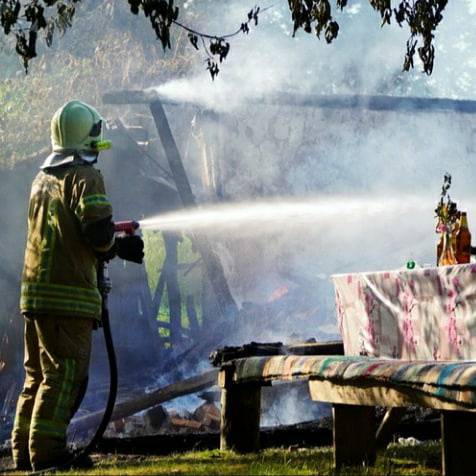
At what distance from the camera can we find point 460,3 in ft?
118

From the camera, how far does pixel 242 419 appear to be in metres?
7.05

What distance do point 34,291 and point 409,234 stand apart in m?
14.2

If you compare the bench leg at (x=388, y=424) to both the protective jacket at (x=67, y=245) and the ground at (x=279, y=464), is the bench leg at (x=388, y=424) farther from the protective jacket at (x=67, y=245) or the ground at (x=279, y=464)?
the protective jacket at (x=67, y=245)

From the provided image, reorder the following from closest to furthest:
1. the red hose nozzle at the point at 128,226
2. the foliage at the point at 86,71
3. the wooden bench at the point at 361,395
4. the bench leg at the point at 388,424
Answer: the wooden bench at the point at 361,395, the red hose nozzle at the point at 128,226, the bench leg at the point at 388,424, the foliage at the point at 86,71

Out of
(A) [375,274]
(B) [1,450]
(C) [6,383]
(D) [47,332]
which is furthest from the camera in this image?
(C) [6,383]

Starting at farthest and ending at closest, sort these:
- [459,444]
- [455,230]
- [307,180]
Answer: [307,180]
[455,230]
[459,444]

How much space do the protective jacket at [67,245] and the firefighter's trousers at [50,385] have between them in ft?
0.29

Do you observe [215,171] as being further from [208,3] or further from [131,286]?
[208,3]

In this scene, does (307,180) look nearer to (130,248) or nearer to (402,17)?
(402,17)

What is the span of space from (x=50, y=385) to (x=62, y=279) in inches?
21.3

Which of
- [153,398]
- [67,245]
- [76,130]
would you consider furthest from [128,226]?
[153,398]

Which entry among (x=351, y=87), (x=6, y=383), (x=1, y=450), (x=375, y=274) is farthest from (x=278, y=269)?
(x=375, y=274)

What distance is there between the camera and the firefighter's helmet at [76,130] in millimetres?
6016

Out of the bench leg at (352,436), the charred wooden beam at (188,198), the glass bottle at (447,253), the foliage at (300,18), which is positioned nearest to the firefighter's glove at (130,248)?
the foliage at (300,18)
